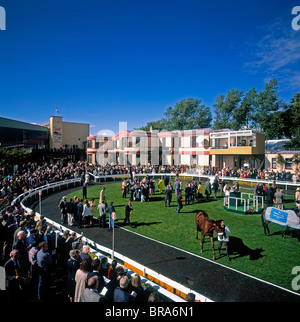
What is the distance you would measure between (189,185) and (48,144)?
3410 cm

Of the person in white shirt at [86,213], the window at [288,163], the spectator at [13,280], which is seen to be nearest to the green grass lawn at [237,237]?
the person in white shirt at [86,213]

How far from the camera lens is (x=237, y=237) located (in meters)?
9.70

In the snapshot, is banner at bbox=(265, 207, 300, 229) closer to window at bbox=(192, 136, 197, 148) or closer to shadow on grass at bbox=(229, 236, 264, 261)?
shadow on grass at bbox=(229, 236, 264, 261)

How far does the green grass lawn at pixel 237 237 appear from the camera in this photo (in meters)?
7.15

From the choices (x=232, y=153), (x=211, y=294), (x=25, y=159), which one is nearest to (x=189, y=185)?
(x=211, y=294)

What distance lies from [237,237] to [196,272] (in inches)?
144

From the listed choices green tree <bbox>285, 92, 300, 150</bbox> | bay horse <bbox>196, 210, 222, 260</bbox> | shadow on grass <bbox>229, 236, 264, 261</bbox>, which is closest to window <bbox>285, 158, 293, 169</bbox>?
green tree <bbox>285, 92, 300, 150</bbox>

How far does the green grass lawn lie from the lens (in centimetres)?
715

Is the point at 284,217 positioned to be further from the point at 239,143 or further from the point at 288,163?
the point at 239,143

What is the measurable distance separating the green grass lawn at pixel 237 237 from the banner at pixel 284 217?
2.44 ft

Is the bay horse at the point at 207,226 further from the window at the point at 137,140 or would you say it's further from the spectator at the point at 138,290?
the window at the point at 137,140

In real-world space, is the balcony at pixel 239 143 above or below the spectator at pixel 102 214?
above

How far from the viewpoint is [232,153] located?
3175 cm

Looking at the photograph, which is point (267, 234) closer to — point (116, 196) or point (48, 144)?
point (116, 196)
